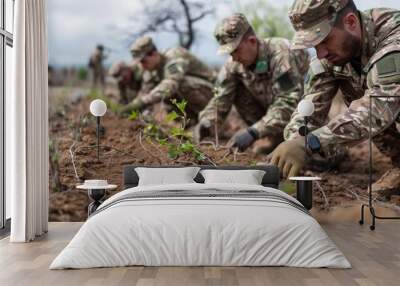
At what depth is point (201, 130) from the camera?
710cm

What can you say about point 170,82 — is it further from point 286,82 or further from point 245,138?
point 286,82

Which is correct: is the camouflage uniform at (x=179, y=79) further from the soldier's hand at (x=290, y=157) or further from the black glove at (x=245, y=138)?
the soldier's hand at (x=290, y=157)

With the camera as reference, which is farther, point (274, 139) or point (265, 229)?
point (274, 139)

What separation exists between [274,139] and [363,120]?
43.0 inches

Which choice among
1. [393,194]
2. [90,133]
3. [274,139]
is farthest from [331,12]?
[90,133]

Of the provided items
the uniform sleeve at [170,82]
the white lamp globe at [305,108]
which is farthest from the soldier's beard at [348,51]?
the uniform sleeve at [170,82]

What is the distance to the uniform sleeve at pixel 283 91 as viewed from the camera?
6918 millimetres

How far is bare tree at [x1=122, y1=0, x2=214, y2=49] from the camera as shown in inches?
278

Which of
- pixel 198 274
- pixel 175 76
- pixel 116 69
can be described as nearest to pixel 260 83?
pixel 175 76

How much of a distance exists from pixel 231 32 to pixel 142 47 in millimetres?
1142

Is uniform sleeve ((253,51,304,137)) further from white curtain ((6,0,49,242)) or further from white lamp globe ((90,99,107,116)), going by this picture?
white curtain ((6,0,49,242))

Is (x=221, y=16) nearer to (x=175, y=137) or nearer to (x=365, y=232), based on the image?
(x=175, y=137)

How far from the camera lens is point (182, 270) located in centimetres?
409

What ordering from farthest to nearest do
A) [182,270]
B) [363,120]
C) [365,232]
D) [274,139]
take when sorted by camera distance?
[274,139], [363,120], [365,232], [182,270]
